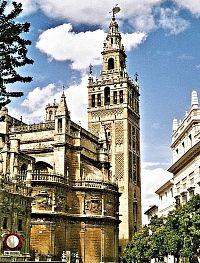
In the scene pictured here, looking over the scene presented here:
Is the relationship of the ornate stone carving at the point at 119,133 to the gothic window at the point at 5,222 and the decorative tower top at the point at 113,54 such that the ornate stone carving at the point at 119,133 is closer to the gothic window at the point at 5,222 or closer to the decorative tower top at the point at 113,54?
the decorative tower top at the point at 113,54

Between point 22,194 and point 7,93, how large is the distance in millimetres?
27019

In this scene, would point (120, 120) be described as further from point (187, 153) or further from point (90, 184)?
point (187, 153)

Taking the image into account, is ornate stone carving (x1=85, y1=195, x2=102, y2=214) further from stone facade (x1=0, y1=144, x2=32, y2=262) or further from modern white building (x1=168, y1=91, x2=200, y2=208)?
modern white building (x1=168, y1=91, x2=200, y2=208)

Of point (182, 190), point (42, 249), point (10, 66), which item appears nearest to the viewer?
point (10, 66)

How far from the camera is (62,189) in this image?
1980 inches

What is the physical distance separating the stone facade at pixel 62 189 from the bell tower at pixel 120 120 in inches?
574

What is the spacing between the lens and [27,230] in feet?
137

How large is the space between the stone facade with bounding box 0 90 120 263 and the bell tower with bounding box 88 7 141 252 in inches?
574

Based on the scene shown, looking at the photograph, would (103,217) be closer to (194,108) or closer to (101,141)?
(101,141)

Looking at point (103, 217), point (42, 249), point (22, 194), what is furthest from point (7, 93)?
point (103, 217)

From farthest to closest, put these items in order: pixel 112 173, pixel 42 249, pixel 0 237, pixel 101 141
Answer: pixel 112 173, pixel 101 141, pixel 42 249, pixel 0 237

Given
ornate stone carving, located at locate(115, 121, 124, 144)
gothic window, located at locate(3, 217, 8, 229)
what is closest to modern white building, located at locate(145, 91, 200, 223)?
gothic window, located at locate(3, 217, 8, 229)

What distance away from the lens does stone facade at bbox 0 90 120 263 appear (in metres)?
47.9

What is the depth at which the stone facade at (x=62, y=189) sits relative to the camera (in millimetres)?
47938
